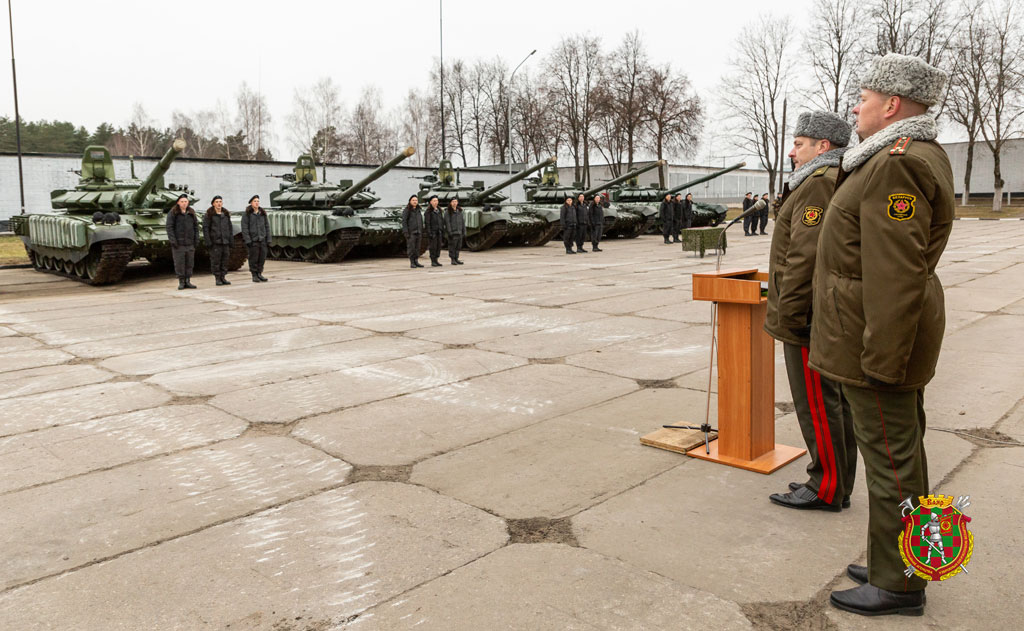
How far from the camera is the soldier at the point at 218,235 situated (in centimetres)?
1552

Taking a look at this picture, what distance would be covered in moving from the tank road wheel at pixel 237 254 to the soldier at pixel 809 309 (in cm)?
1539

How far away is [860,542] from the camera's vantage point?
3439 mm

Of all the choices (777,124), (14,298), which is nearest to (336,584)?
(14,298)

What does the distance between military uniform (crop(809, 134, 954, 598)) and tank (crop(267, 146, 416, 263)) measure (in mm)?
16713

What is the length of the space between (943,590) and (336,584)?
91.1 inches

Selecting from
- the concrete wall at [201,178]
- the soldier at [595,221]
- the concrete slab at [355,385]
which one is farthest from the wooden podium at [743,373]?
the concrete wall at [201,178]

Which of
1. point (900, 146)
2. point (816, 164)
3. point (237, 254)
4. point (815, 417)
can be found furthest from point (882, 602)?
point (237, 254)

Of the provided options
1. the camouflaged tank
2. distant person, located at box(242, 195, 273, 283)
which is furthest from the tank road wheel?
the camouflaged tank

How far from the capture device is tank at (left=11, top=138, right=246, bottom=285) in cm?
1516

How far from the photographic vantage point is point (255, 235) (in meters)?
16.2

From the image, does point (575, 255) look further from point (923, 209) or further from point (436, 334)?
point (923, 209)

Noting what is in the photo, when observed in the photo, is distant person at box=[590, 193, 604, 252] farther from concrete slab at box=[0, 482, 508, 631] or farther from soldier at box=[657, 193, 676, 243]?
concrete slab at box=[0, 482, 508, 631]

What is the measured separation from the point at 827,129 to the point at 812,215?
558mm

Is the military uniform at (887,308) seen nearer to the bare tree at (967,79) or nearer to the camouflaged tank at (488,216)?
the camouflaged tank at (488,216)
